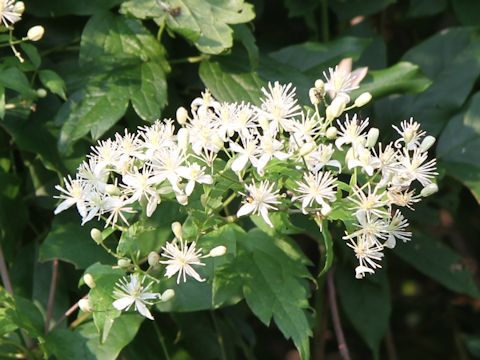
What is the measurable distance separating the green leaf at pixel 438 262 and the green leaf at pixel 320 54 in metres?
0.48

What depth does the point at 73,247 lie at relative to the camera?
1.76m

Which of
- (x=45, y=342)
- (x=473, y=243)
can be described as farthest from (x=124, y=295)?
(x=473, y=243)

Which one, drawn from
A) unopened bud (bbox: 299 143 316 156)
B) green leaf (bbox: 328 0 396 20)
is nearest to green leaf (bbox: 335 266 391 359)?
green leaf (bbox: 328 0 396 20)

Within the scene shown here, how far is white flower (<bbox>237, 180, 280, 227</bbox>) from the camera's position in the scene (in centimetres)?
138

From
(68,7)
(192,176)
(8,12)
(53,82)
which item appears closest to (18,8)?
(8,12)

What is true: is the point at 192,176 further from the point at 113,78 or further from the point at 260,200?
the point at 113,78

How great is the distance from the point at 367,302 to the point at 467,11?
2.28ft

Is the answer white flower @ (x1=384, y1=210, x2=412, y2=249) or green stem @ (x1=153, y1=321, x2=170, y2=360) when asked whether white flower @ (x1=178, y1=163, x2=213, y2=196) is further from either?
→ green stem @ (x1=153, y1=321, x2=170, y2=360)

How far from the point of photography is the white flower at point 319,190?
4.50 feet

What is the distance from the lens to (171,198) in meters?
1.44

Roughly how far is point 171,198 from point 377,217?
0.99ft

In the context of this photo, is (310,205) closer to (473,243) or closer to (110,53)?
(110,53)

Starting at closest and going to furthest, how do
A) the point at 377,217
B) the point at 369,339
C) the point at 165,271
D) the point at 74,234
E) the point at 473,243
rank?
1. the point at 377,217
2. the point at 165,271
3. the point at 74,234
4. the point at 369,339
5. the point at 473,243

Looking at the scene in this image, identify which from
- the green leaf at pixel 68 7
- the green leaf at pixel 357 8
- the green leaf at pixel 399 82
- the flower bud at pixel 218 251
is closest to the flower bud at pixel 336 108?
the flower bud at pixel 218 251
